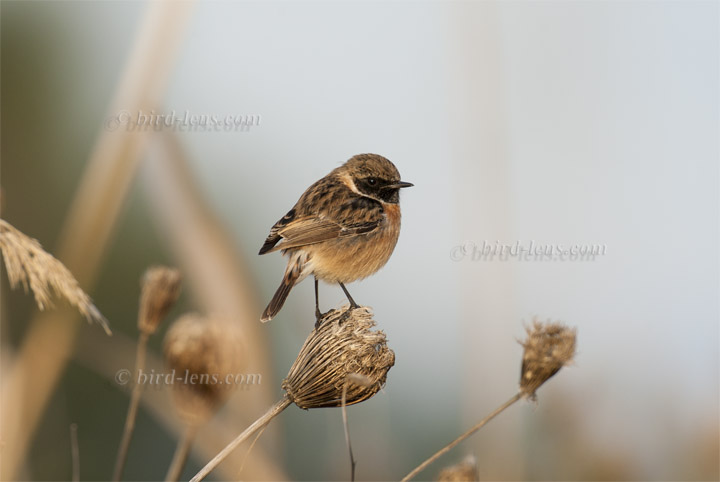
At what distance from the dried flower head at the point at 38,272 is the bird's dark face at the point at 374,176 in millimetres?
2346

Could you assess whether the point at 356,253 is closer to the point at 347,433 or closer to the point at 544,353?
the point at 544,353

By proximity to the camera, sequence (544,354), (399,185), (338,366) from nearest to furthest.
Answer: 1. (338,366)
2. (544,354)
3. (399,185)

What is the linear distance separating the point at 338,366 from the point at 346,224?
Result: 1.97 metres

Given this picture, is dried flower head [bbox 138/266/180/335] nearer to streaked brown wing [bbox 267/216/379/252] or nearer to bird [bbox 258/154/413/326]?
streaked brown wing [bbox 267/216/379/252]

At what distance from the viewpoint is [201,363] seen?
2553mm

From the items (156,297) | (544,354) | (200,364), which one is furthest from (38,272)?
(544,354)

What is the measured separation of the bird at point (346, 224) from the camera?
13.5 feet

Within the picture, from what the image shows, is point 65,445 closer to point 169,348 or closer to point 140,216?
point 169,348

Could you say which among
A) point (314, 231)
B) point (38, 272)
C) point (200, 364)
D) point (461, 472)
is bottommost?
point (461, 472)

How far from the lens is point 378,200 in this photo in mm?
4527

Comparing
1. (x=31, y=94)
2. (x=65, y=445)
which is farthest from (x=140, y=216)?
(x=65, y=445)

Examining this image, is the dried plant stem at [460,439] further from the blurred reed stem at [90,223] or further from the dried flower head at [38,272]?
the blurred reed stem at [90,223]

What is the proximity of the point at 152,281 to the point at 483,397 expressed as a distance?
72.6 inches

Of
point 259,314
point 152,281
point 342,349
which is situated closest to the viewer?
point 342,349
